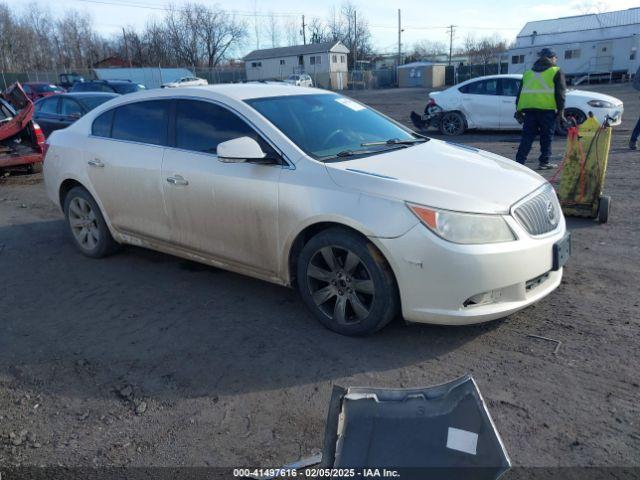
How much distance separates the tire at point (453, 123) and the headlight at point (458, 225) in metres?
11.2

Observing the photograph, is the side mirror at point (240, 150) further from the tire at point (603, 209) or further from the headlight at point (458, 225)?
the tire at point (603, 209)

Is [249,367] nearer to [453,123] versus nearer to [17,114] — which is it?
[17,114]

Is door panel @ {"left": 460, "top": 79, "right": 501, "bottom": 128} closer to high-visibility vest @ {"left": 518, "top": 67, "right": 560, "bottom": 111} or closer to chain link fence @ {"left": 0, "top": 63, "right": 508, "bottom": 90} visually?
high-visibility vest @ {"left": 518, "top": 67, "right": 560, "bottom": 111}

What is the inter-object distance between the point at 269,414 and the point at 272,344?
0.77 meters

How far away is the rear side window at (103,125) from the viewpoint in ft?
16.8

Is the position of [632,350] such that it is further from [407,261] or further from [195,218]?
[195,218]

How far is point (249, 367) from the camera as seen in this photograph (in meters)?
3.36

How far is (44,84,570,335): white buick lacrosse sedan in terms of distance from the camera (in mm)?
3225

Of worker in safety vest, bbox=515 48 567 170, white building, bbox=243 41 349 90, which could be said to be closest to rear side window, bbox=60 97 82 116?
worker in safety vest, bbox=515 48 567 170

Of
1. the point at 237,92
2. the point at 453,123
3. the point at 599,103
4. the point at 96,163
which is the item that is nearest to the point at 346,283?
the point at 237,92

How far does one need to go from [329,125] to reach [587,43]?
44.5 m

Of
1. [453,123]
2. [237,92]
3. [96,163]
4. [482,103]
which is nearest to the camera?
[237,92]

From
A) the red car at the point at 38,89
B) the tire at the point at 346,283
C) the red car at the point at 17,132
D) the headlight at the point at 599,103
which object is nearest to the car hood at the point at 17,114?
the red car at the point at 17,132

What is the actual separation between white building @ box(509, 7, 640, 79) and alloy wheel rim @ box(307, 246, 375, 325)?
42.0 meters
